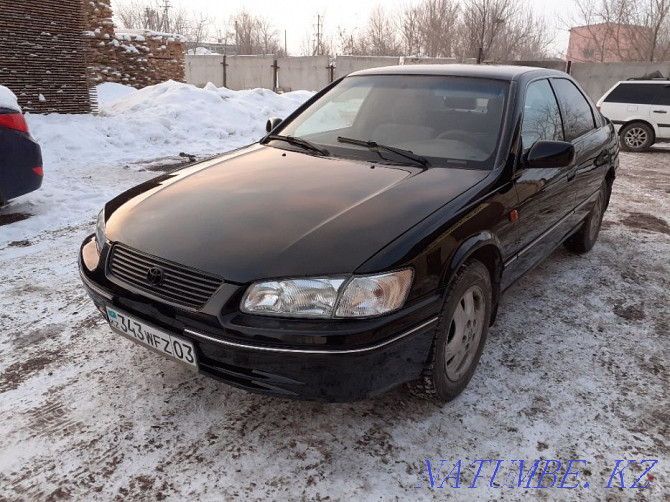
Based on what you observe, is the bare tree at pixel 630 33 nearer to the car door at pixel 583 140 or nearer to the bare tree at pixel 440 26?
the bare tree at pixel 440 26

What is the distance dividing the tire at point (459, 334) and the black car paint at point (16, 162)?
4.25 m

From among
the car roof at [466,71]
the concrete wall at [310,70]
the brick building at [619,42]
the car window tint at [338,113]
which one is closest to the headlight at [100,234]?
the car window tint at [338,113]

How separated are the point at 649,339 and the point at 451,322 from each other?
5.50 feet

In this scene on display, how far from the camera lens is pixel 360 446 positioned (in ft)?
7.30

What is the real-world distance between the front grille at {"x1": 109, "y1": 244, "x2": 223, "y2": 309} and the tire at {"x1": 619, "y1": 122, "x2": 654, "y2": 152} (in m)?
11.7

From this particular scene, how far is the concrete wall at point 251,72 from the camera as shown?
29.1m

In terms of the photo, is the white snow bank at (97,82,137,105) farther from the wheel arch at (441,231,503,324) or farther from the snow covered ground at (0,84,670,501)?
the wheel arch at (441,231,503,324)

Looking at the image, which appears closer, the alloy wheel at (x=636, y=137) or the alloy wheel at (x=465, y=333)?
the alloy wheel at (x=465, y=333)

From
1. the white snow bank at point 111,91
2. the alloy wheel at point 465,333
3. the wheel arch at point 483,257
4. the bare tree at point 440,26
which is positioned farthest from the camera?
the bare tree at point 440,26

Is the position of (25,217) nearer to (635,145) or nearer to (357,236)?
(357,236)

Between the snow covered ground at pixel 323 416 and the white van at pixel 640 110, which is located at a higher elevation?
the white van at pixel 640 110

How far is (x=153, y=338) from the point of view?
2.16 meters

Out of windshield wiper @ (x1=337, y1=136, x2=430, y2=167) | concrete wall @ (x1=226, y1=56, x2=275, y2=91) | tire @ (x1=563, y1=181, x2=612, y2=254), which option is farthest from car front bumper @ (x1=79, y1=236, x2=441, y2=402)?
concrete wall @ (x1=226, y1=56, x2=275, y2=91)

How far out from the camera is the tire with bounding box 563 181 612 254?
4492 millimetres
